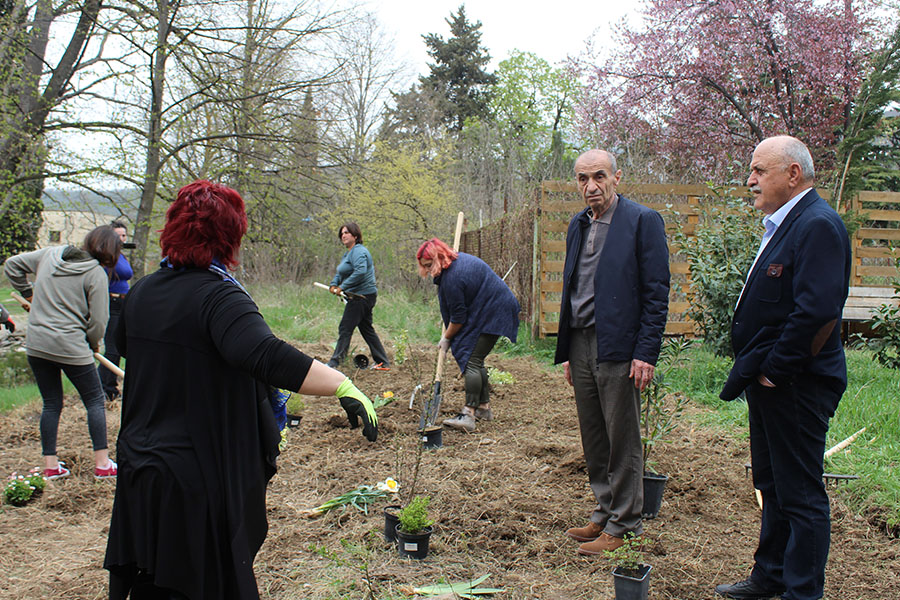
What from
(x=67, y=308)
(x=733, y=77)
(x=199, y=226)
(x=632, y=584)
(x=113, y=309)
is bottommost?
(x=632, y=584)

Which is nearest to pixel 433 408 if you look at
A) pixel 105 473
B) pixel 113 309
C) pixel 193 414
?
pixel 105 473

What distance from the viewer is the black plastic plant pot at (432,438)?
5219mm

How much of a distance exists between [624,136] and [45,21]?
12523mm

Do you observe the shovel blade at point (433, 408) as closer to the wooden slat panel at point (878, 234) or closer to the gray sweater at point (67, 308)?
the gray sweater at point (67, 308)

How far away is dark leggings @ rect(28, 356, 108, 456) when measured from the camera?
4.60m

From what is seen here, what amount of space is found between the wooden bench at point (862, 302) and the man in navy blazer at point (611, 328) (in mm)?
5877

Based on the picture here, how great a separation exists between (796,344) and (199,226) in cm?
217

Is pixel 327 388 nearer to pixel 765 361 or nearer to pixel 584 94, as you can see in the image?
pixel 765 361

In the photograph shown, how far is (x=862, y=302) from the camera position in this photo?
26.2ft

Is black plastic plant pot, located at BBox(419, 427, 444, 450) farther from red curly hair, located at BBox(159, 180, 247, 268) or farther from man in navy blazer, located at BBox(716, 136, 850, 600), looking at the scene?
red curly hair, located at BBox(159, 180, 247, 268)

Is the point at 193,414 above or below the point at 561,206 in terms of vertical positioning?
below

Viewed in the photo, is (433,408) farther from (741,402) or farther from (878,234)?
(878,234)

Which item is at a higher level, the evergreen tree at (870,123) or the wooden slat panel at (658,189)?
the evergreen tree at (870,123)

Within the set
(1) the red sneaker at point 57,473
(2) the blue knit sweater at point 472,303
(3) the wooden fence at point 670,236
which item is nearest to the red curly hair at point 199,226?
(1) the red sneaker at point 57,473
